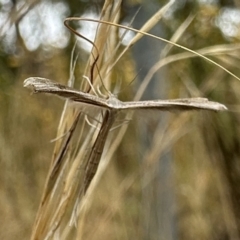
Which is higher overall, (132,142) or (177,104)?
(132,142)

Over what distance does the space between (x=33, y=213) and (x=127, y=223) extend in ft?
1.05

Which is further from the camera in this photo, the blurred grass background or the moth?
the blurred grass background

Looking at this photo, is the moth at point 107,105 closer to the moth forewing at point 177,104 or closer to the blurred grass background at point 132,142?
the moth forewing at point 177,104

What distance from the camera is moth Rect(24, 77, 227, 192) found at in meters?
0.25

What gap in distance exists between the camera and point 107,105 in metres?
0.29

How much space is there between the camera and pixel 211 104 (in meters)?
0.27

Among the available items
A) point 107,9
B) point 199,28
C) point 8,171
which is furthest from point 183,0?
point 107,9

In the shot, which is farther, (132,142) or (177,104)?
(132,142)

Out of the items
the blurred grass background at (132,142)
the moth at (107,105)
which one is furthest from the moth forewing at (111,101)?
the blurred grass background at (132,142)

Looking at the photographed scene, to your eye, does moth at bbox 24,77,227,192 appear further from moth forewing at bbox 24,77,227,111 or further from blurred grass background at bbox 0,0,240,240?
blurred grass background at bbox 0,0,240,240

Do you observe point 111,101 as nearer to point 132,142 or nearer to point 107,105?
point 107,105

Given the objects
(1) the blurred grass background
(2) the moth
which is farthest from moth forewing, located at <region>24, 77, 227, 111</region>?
(1) the blurred grass background

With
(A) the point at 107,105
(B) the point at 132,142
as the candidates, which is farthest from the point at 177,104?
(B) the point at 132,142

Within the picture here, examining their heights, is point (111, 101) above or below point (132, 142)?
below
